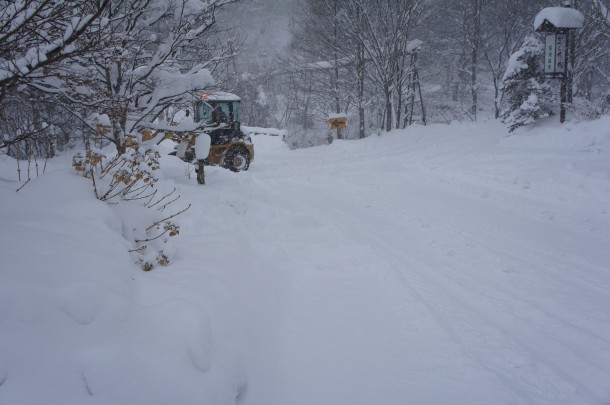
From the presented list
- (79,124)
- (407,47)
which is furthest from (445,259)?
(407,47)

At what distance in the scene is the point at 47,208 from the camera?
3.22m

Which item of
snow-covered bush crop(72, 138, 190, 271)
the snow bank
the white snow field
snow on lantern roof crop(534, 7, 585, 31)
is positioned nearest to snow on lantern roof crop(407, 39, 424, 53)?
snow on lantern roof crop(534, 7, 585, 31)

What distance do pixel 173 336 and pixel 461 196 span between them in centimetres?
702

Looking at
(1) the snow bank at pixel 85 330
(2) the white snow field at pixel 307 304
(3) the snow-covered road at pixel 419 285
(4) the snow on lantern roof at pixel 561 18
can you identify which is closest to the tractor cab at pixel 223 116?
(3) the snow-covered road at pixel 419 285

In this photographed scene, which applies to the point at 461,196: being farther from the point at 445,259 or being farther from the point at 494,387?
the point at 494,387

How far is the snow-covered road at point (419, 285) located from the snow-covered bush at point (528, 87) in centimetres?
364

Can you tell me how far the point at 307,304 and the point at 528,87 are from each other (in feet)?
42.5

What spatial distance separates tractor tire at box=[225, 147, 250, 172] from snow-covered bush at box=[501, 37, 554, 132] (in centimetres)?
967

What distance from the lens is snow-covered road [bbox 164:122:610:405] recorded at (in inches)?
106

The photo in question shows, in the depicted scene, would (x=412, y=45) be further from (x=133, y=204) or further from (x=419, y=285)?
(x=133, y=204)

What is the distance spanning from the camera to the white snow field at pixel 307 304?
201 centimetres

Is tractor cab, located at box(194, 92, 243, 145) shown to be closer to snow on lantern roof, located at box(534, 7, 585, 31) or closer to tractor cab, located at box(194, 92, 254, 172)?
tractor cab, located at box(194, 92, 254, 172)

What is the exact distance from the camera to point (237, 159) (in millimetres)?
12305

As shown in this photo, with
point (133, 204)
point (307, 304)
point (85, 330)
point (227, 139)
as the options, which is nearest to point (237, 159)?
point (227, 139)
